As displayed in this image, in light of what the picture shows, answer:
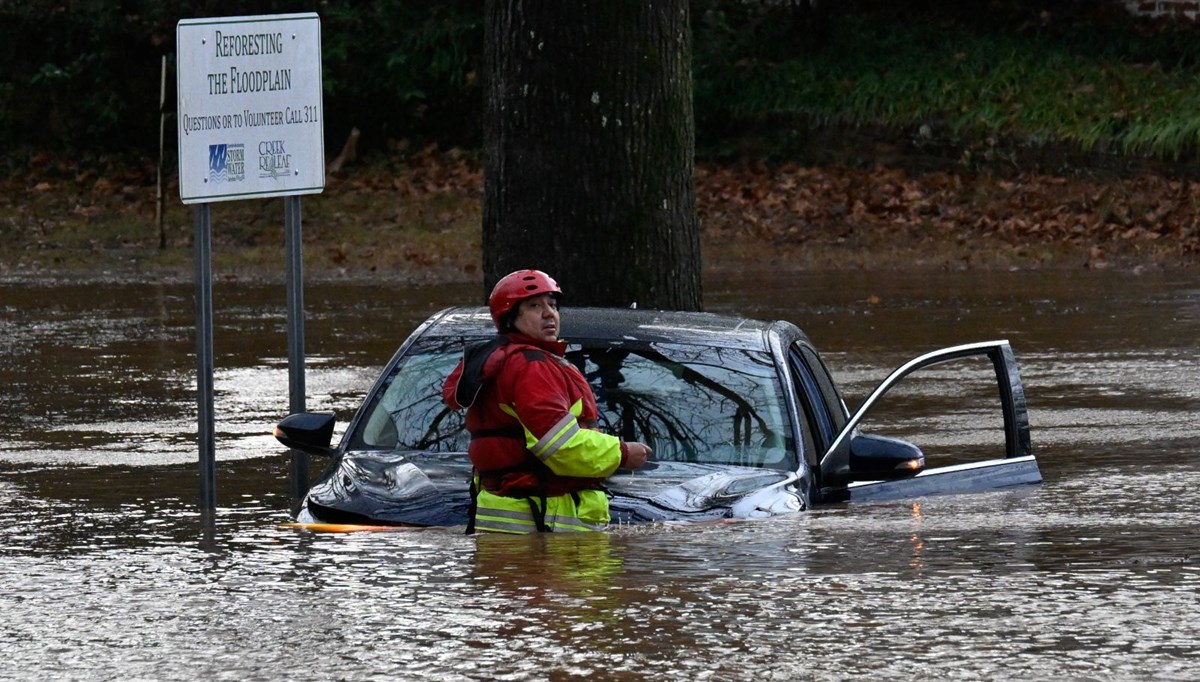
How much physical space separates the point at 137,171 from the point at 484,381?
21.4 m

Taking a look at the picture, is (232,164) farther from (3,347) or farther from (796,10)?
(796,10)

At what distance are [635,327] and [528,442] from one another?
1.43 m

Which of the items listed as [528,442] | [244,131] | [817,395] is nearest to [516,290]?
[528,442]

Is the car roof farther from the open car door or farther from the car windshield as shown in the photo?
the open car door

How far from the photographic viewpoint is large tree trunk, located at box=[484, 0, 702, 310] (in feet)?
34.8

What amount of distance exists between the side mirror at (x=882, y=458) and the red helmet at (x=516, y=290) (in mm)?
1233

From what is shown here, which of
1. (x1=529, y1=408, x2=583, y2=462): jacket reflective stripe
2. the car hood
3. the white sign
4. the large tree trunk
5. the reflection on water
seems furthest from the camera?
the large tree trunk

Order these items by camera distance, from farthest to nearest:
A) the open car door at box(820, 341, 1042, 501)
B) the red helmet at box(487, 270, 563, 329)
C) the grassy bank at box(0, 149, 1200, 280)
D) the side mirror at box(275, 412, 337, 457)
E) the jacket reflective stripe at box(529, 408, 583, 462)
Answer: the grassy bank at box(0, 149, 1200, 280)
the side mirror at box(275, 412, 337, 457)
the open car door at box(820, 341, 1042, 501)
the red helmet at box(487, 270, 563, 329)
the jacket reflective stripe at box(529, 408, 583, 462)

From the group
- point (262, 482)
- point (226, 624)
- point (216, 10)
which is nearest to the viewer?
point (226, 624)

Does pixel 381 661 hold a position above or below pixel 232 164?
below

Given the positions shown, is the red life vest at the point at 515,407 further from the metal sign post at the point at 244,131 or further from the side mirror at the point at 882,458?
the metal sign post at the point at 244,131

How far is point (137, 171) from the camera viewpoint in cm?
2772

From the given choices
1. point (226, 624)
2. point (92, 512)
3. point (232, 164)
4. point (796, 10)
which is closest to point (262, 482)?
point (92, 512)

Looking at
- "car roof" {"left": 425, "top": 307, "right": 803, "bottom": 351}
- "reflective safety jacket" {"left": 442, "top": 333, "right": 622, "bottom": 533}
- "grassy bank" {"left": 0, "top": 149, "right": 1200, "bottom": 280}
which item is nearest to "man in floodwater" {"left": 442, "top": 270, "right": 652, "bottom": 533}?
"reflective safety jacket" {"left": 442, "top": 333, "right": 622, "bottom": 533}
